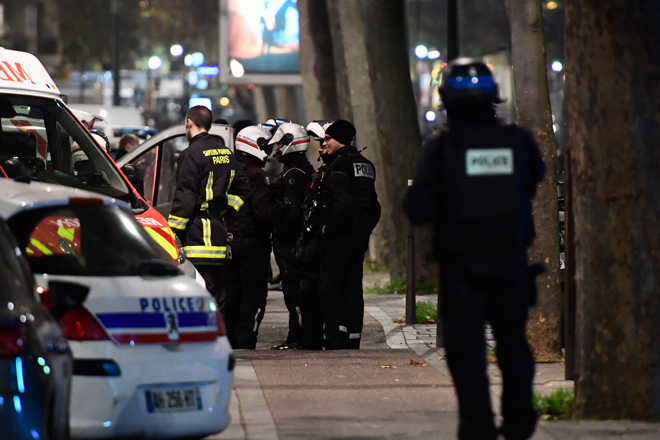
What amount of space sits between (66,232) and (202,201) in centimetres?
372

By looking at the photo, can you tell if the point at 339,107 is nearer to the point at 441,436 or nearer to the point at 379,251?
the point at 379,251

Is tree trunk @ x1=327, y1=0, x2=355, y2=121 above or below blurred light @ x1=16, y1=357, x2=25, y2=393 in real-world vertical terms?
above

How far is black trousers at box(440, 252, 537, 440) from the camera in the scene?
5629 millimetres

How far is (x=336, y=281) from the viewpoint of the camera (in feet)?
34.1

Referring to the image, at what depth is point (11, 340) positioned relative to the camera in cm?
462

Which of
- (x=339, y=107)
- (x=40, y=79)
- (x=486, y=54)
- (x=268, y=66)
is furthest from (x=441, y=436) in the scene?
(x=486, y=54)

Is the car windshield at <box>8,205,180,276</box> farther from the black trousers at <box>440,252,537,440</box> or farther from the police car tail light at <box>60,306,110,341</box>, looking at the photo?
the black trousers at <box>440,252,537,440</box>

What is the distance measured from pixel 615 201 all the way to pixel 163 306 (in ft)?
8.36

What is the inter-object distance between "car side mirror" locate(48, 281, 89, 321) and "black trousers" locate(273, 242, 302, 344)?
17.7ft

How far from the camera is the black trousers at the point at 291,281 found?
11.1 meters

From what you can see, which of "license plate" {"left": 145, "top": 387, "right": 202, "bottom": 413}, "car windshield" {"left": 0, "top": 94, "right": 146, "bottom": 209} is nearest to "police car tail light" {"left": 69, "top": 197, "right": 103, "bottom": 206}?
"license plate" {"left": 145, "top": 387, "right": 202, "bottom": 413}

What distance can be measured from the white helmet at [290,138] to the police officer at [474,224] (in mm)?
4983

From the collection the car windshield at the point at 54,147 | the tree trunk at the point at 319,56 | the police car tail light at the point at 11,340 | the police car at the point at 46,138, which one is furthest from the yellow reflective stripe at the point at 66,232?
the tree trunk at the point at 319,56

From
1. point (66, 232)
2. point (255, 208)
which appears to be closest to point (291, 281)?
point (255, 208)
